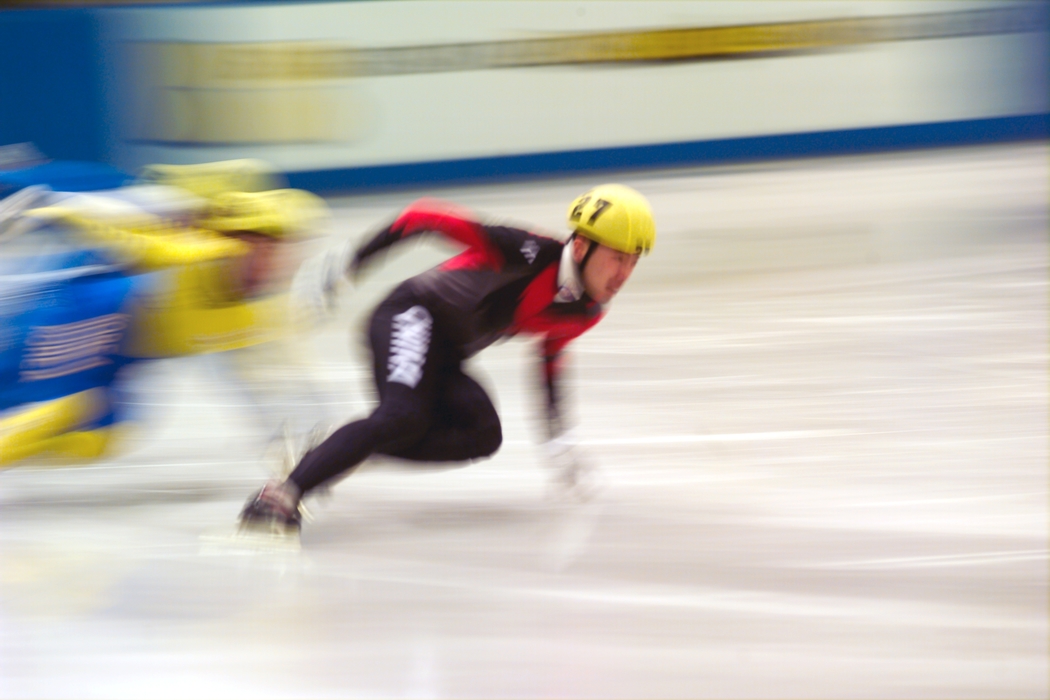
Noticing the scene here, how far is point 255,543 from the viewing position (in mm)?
3805

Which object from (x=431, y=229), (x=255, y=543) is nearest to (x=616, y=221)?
(x=431, y=229)

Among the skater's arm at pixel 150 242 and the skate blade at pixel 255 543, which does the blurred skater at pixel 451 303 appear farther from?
the skater's arm at pixel 150 242

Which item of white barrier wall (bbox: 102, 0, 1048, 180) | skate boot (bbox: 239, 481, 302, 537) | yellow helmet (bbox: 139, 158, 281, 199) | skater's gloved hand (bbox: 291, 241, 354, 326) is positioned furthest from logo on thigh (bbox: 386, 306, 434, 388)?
white barrier wall (bbox: 102, 0, 1048, 180)

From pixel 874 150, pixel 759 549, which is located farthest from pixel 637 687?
pixel 874 150

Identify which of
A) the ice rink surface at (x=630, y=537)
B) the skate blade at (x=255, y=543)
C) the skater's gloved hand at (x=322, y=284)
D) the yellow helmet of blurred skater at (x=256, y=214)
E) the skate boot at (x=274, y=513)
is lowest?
the ice rink surface at (x=630, y=537)

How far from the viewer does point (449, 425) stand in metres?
4.05

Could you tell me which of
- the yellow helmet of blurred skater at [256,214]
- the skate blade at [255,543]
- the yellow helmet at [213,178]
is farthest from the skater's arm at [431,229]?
the yellow helmet at [213,178]

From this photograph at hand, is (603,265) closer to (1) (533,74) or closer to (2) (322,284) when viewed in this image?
(2) (322,284)

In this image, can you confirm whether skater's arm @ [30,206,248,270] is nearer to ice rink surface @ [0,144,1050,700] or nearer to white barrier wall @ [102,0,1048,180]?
ice rink surface @ [0,144,1050,700]

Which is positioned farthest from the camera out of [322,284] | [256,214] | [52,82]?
[52,82]

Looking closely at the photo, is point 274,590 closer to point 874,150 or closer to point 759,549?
point 759,549

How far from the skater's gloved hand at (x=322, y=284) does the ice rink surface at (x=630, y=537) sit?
731 mm

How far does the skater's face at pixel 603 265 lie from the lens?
373 cm

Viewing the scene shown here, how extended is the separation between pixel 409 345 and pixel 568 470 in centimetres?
Result: 80
